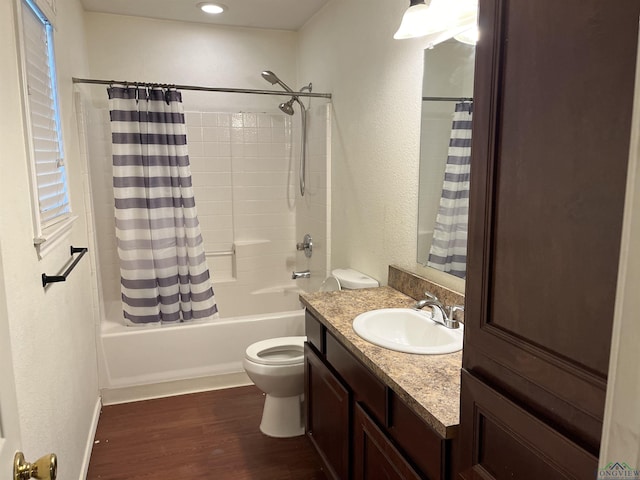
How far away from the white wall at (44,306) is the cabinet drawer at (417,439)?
89 cm

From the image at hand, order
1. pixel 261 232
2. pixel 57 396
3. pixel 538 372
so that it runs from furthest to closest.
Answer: pixel 261 232 < pixel 57 396 < pixel 538 372

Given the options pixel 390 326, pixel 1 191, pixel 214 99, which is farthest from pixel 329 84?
pixel 1 191

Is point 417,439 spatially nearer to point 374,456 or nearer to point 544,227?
point 374,456

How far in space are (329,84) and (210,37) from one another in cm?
113

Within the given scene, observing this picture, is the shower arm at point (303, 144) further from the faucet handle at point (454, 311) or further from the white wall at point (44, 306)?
the faucet handle at point (454, 311)

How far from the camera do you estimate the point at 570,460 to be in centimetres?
68

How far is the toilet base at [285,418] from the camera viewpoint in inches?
95.9

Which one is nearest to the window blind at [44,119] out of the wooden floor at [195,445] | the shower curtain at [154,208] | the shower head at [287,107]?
the shower curtain at [154,208]

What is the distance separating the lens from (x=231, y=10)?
3.09m

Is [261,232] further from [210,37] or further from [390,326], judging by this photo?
[390,326]

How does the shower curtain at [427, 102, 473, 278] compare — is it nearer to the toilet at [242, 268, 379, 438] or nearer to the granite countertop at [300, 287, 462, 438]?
the granite countertop at [300, 287, 462, 438]

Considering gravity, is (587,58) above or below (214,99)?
below

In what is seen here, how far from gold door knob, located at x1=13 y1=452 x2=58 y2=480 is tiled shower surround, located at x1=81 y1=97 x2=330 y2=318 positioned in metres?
2.60

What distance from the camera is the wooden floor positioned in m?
2.16
